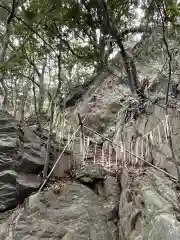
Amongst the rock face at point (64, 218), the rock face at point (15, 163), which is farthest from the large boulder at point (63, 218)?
the rock face at point (15, 163)

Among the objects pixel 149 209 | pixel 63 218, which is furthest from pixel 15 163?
pixel 149 209

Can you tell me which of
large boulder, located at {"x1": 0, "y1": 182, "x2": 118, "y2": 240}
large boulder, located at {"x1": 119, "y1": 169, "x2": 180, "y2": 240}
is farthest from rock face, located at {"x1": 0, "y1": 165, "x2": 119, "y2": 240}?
large boulder, located at {"x1": 119, "y1": 169, "x2": 180, "y2": 240}

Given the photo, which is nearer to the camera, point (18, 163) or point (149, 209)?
point (149, 209)

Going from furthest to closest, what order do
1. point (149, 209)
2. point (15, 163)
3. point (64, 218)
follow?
point (15, 163) < point (64, 218) < point (149, 209)

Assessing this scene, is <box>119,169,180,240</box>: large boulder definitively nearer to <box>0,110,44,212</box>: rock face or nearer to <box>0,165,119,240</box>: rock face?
<box>0,165,119,240</box>: rock face

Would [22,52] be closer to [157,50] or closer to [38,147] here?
[38,147]

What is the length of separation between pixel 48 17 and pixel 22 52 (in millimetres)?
1061

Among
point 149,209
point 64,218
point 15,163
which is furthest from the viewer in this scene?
point 15,163

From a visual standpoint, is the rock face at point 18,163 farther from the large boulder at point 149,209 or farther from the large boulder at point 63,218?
the large boulder at point 149,209

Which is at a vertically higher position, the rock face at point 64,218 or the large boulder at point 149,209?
the large boulder at point 149,209

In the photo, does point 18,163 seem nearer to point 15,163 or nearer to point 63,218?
point 15,163

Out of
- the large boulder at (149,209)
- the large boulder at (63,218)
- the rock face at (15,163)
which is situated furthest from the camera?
the rock face at (15,163)

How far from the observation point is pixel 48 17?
20.5 ft

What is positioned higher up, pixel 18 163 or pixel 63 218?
pixel 18 163
